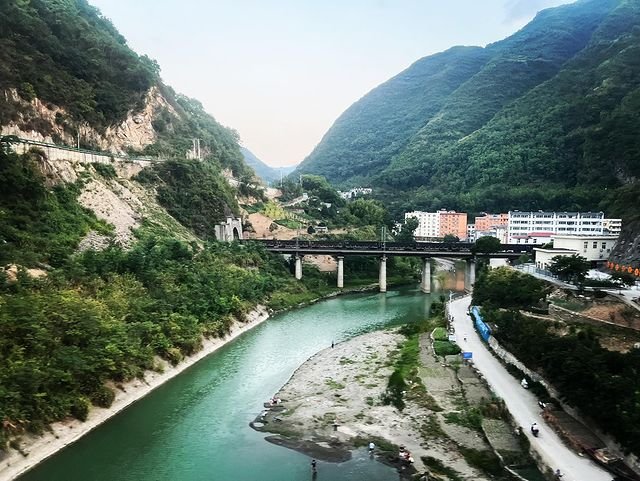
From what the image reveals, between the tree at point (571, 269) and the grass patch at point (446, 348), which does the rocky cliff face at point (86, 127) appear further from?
the tree at point (571, 269)

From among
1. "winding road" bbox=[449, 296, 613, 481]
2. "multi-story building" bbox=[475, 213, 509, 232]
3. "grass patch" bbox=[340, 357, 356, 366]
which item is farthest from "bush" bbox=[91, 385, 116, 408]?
"multi-story building" bbox=[475, 213, 509, 232]

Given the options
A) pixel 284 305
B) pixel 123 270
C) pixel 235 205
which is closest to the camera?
pixel 123 270

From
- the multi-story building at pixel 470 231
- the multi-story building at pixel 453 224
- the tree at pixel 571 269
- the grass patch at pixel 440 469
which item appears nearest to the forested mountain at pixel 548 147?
the multi-story building at pixel 470 231

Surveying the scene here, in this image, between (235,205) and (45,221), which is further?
(235,205)

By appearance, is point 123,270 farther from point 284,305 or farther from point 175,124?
point 175,124

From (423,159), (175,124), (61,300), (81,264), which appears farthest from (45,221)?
(423,159)
